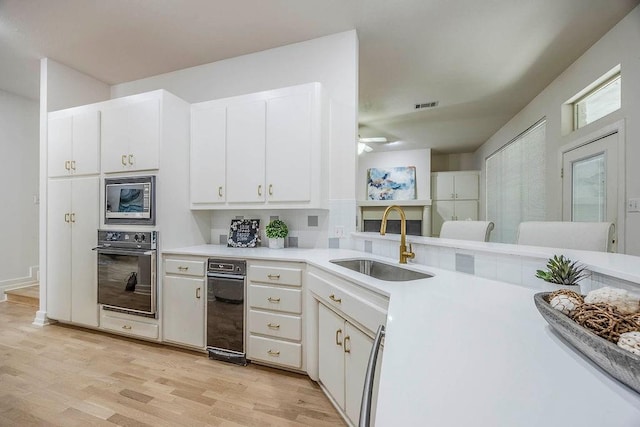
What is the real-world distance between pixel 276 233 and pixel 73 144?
90.5 inches

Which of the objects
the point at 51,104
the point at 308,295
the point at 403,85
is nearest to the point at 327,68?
the point at 403,85

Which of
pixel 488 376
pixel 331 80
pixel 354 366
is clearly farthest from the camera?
pixel 331 80

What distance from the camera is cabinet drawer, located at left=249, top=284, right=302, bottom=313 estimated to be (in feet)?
6.54

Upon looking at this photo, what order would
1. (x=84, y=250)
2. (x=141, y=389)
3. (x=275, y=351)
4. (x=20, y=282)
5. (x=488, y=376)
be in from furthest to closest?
(x=20, y=282), (x=84, y=250), (x=275, y=351), (x=141, y=389), (x=488, y=376)

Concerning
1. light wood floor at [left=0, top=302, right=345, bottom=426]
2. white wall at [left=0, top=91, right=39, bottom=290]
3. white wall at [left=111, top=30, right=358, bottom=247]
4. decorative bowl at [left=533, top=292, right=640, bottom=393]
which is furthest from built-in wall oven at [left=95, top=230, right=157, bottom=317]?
decorative bowl at [left=533, top=292, right=640, bottom=393]

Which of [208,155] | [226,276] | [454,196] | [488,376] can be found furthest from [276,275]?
[454,196]

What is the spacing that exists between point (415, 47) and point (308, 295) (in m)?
2.62

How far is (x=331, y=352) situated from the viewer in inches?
65.2

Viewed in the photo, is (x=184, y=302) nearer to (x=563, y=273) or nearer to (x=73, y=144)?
(x=73, y=144)

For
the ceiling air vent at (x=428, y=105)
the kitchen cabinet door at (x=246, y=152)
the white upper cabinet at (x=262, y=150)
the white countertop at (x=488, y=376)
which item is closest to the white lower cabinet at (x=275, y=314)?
the white upper cabinet at (x=262, y=150)

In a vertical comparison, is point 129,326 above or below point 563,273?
below

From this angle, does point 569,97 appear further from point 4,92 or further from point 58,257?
point 4,92

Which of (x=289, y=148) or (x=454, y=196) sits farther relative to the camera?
(x=454, y=196)

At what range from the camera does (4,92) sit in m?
3.70
